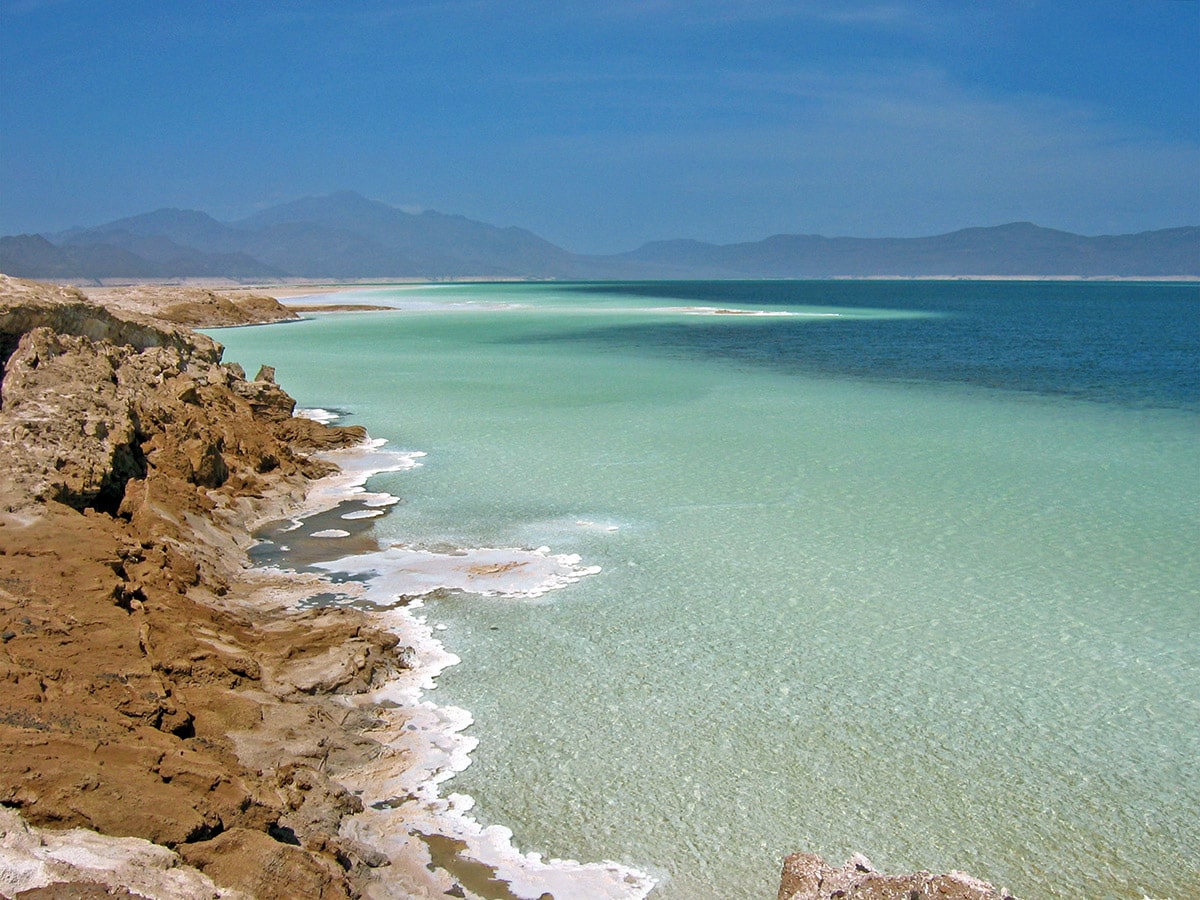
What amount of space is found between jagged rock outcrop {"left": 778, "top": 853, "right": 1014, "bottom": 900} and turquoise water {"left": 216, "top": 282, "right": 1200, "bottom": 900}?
120 cm

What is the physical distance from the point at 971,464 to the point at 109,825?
486 inches

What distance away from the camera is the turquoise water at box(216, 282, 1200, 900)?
17.0 ft

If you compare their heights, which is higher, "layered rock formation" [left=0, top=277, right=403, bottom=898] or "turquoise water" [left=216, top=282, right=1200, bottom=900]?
"layered rock formation" [left=0, top=277, right=403, bottom=898]

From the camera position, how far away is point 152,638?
5969 millimetres

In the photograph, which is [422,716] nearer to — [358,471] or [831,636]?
[831,636]

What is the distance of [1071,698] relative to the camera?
6664 mm

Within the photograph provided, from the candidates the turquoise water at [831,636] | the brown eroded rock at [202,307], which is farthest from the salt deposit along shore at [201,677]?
the brown eroded rock at [202,307]

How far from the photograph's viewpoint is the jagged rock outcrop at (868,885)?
10.6ft

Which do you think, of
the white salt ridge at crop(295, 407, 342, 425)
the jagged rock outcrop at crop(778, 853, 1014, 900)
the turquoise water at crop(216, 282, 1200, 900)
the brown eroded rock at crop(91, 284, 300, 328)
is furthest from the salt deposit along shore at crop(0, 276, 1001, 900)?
the brown eroded rock at crop(91, 284, 300, 328)

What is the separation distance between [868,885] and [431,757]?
10.2ft

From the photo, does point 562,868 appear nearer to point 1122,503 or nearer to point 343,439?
point 1122,503

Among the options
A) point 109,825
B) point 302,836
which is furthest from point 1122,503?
point 109,825

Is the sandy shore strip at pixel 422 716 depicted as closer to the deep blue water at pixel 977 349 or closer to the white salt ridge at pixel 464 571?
the white salt ridge at pixel 464 571

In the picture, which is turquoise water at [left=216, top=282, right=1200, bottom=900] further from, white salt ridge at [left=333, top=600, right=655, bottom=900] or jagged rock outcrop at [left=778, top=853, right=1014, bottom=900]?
jagged rock outcrop at [left=778, top=853, right=1014, bottom=900]
